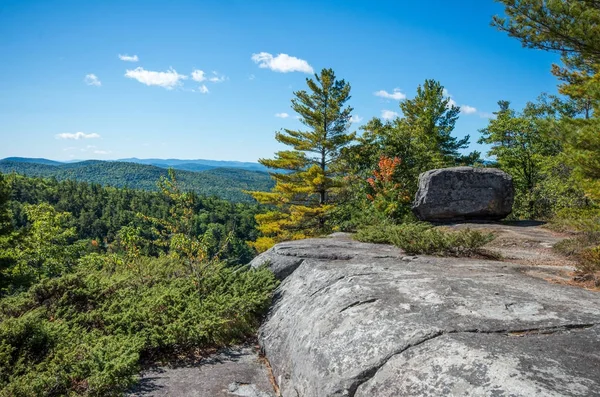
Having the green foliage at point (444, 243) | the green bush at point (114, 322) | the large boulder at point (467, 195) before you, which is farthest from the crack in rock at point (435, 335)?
the large boulder at point (467, 195)

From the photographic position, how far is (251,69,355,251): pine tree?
2173cm

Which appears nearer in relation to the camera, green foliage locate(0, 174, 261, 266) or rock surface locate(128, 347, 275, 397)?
rock surface locate(128, 347, 275, 397)

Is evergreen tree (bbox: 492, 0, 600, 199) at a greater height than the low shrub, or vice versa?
evergreen tree (bbox: 492, 0, 600, 199)

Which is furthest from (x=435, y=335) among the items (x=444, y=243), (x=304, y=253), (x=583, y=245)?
(x=583, y=245)

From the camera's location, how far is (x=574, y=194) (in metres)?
17.6

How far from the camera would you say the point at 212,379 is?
4.48 metres

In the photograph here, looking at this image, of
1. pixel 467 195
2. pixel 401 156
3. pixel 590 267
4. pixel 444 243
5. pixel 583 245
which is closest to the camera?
pixel 590 267

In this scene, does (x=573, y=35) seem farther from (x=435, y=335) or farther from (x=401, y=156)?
(x=401, y=156)

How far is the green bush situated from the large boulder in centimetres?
782

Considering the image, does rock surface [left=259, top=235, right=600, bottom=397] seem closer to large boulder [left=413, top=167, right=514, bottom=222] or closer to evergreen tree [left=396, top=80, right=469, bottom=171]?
large boulder [left=413, top=167, right=514, bottom=222]

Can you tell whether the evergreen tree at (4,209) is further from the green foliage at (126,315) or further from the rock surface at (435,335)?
the rock surface at (435,335)

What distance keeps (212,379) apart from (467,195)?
10537 mm

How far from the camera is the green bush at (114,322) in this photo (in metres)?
4.11

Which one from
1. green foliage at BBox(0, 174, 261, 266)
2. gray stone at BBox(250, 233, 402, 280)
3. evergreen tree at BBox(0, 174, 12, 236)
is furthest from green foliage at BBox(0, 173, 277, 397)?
green foliage at BBox(0, 174, 261, 266)
